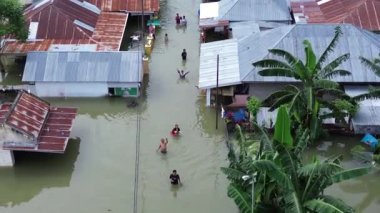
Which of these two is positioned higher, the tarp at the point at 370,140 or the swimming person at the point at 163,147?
the tarp at the point at 370,140

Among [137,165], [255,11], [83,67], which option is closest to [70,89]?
[83,67]

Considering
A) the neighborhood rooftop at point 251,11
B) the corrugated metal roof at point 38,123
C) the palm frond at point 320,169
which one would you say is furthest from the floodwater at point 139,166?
the palm frond at point 320,169

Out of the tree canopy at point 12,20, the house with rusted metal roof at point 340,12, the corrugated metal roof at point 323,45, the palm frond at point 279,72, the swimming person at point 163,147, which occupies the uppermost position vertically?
the house with rusted metal roof at point 340,12

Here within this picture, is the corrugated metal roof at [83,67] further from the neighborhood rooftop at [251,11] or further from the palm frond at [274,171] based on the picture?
the palm frond at [274,171]

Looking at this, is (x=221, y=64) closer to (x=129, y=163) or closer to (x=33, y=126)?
(x=129, y=163)

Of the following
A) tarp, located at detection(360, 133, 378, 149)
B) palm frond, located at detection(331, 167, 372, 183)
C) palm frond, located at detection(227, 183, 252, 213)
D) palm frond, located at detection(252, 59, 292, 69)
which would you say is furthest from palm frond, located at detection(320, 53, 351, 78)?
palm frond, located at detection(227, 183, 252, 213)
